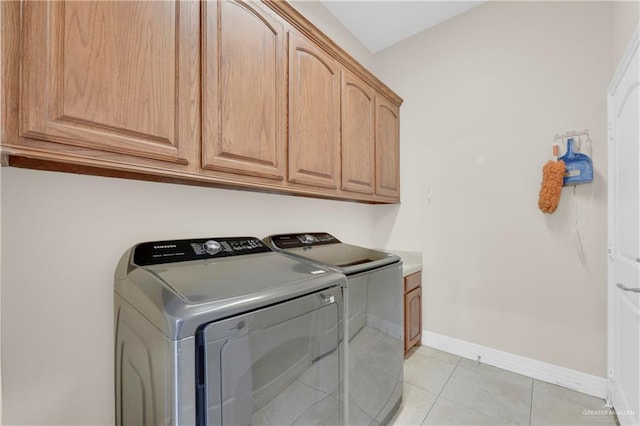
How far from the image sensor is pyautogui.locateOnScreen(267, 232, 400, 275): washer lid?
138cm

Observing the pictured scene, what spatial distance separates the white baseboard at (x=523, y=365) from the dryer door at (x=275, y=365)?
5.29 feet

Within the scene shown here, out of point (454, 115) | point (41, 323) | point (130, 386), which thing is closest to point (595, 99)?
point (454, 115)

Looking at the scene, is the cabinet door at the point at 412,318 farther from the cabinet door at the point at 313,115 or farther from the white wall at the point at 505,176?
the cabinet door at the point at 313,115

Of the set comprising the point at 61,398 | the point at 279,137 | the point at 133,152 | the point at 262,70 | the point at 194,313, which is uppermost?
the point at 262,70

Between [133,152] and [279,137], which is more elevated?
[279,137]

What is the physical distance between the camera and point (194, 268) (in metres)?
1.05

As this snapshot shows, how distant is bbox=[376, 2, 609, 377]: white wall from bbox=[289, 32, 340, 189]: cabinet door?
1128mm

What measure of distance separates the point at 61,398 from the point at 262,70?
1.61 metres

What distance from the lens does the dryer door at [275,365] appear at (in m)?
0.75

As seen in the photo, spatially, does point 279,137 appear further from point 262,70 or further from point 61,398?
point 61,398

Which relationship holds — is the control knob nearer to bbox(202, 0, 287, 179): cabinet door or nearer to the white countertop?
bbox(202, 0, 287, 179): cabinet door

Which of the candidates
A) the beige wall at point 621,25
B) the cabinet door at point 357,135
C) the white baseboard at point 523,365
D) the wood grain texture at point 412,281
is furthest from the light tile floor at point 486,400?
the beige wall at point 621,25

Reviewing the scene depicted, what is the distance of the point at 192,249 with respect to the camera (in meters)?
1.22

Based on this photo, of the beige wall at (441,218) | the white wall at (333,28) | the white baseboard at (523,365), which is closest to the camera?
the beige wall at (441,218)
